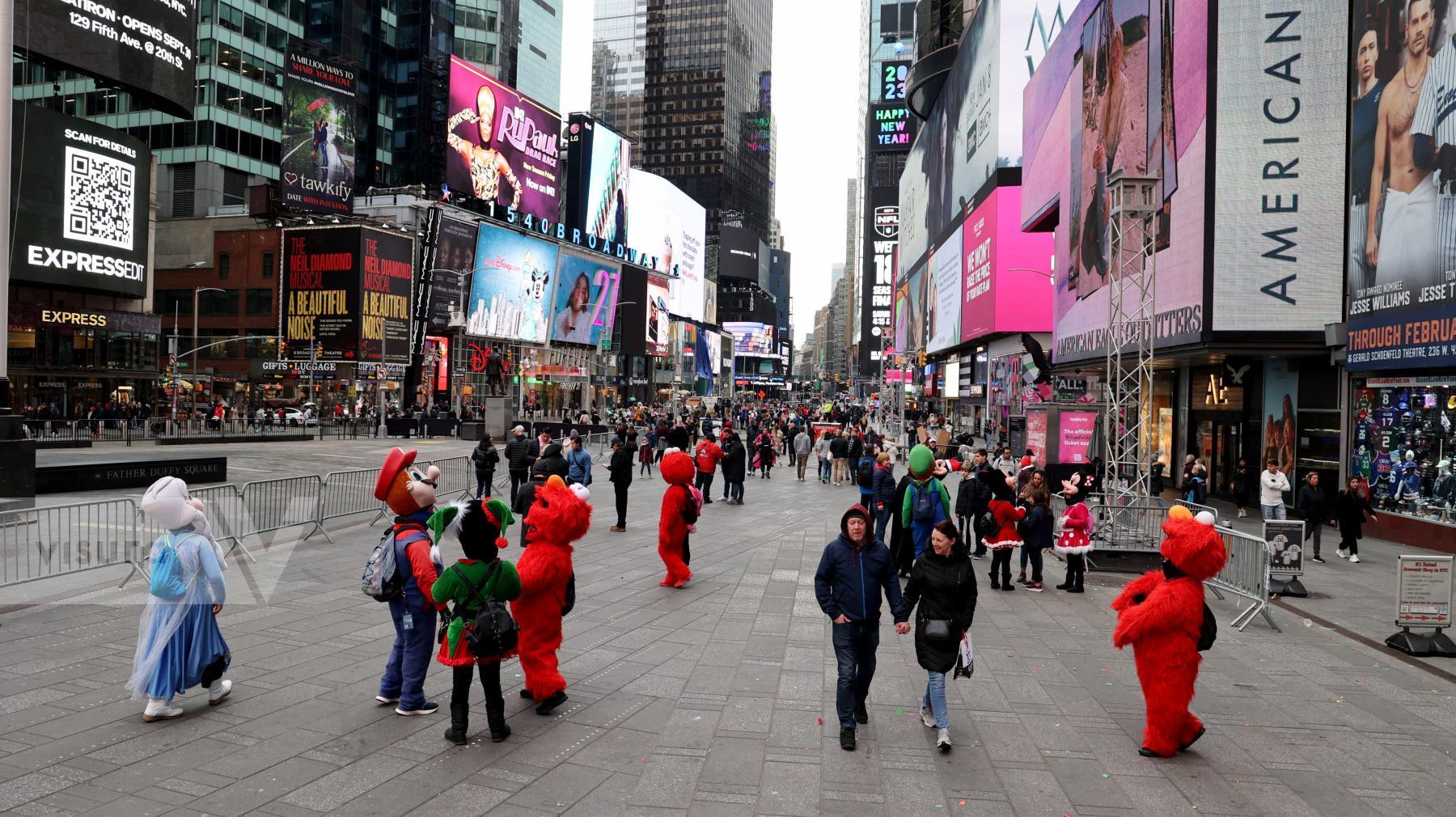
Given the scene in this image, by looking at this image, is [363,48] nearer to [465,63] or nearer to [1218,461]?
[465,63]

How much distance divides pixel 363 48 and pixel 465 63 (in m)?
24.0

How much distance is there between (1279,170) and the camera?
2092 centimetres

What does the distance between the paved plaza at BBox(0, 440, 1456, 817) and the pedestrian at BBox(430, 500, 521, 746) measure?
9.5 inches

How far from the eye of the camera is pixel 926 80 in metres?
84.8

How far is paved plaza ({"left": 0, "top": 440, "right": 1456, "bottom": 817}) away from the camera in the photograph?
513cm

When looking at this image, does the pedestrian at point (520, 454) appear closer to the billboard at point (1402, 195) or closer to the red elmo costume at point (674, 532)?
the red elmo costume at point (674, 532)

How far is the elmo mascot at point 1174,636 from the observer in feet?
19.5

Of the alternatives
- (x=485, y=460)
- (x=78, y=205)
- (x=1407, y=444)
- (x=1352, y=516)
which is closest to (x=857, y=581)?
(x=485, y=460)

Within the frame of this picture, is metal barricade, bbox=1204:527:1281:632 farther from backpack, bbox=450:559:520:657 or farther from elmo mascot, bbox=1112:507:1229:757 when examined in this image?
backpack, bbox=450:559:520:657

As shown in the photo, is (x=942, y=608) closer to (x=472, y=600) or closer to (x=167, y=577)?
(x=472, y=600)

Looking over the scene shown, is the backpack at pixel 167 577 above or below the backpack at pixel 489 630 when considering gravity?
above

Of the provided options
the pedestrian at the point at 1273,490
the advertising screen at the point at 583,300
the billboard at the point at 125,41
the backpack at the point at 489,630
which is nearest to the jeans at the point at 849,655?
the backpack at the point at 489,630

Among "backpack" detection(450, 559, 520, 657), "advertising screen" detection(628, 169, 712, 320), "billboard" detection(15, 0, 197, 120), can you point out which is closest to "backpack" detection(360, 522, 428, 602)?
"backpack" detection(450, 559, 520, 657)

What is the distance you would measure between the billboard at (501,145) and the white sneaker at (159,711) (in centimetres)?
5715
